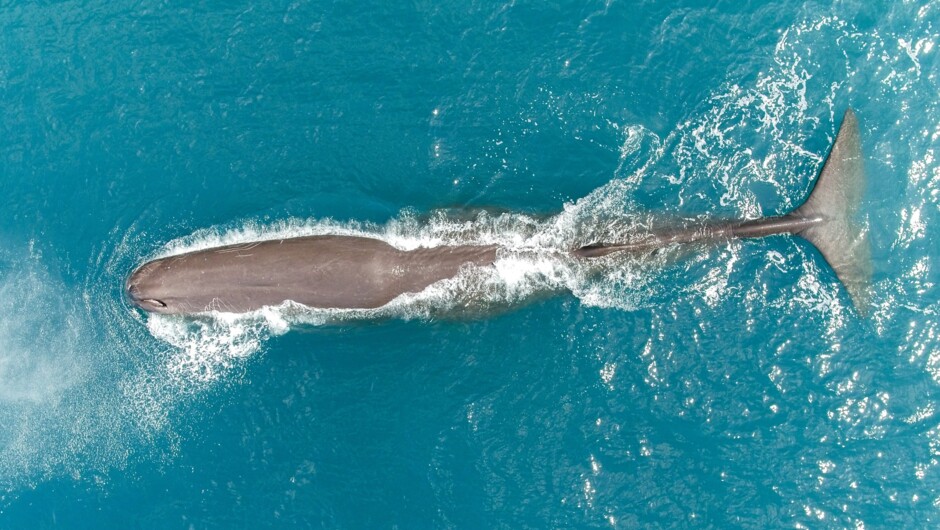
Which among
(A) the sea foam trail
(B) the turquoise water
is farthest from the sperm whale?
(B) the turquoise water

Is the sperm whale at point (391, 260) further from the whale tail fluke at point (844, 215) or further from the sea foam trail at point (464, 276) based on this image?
the sea foam trail at point (464, 276)

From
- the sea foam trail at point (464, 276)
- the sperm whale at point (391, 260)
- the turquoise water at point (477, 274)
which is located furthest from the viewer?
the sea foam trail at point (464, 276)

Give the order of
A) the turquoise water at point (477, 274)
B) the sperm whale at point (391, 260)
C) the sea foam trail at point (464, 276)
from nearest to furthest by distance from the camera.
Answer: the sperm whale at point (391, 260) → the turquoise water at point (477, 274) → the sea foam trail at point (464, 276)

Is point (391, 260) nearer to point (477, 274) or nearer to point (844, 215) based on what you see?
point (477, 274)

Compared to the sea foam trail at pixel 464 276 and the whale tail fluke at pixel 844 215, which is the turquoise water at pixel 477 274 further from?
the whale tail fluke at pixel 844 215

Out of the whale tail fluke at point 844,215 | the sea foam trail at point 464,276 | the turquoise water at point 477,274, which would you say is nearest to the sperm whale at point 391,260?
the whale tail fluke at point 844,215

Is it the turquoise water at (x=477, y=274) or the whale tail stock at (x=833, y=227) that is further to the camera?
the turquoise water at (x=477, y=274)

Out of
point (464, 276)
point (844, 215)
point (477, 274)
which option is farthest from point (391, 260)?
point (844, 215)
